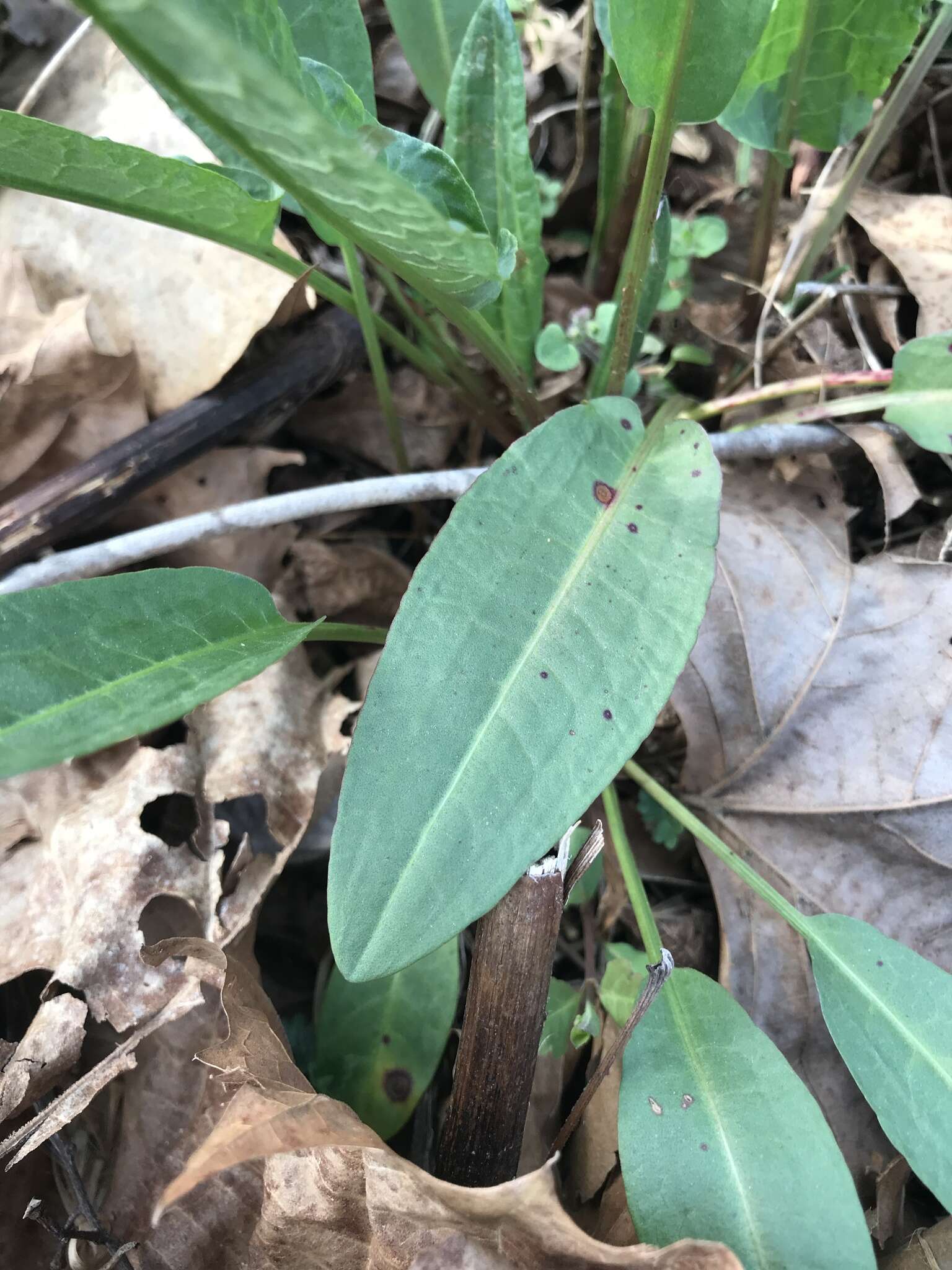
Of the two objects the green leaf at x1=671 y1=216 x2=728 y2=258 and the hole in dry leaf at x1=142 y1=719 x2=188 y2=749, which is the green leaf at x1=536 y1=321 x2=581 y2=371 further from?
the hole in dry leaf at x1=142 y1=719 x2=188 y2=749

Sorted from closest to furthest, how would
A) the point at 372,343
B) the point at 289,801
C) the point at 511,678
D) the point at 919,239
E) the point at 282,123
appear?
1. the point at 282,123
2. the point at 511,678
3. the point at 289,801
4. the point at 372,343
5. the point at 919,239

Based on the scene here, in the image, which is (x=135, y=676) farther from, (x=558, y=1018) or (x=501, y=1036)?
(x=558, y=1018)

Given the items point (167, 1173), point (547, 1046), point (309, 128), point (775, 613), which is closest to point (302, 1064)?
point (167, 1173)

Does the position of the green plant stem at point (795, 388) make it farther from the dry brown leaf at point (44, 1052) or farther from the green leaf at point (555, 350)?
the dry brown leaf at point (44, 1052)

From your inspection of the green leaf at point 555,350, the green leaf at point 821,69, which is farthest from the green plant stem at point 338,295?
the green leaf at point 821,69

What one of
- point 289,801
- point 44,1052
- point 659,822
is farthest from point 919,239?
point 44,1052
